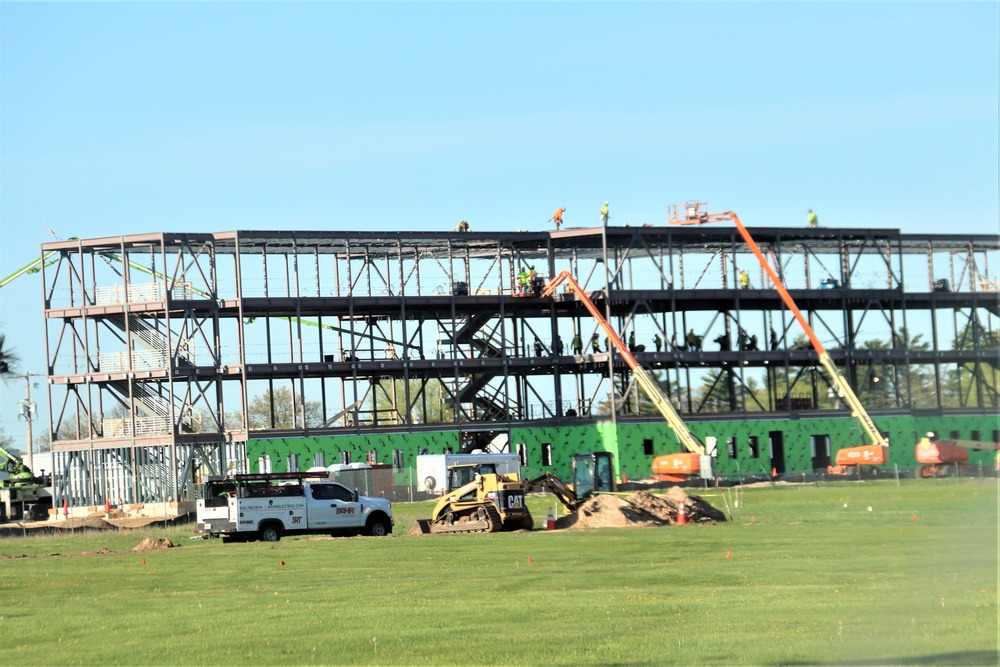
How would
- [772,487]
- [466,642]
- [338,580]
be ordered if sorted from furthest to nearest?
[772,487] < [338,580] < [466,642]

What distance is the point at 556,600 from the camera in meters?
20.5

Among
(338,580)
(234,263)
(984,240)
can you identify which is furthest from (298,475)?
(984,240)

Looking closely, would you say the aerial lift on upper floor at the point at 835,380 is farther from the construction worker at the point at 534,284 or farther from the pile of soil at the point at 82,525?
the pile of soil at the point at 82,525

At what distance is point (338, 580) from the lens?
2594cm

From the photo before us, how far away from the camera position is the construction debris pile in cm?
4322

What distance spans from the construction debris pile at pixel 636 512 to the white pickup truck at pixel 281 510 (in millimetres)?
6904

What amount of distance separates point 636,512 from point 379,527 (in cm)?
901

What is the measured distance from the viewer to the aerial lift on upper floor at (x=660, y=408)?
73812mm

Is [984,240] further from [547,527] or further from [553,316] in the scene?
[553,316]

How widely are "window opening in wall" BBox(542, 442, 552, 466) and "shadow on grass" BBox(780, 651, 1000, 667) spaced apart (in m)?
70.8

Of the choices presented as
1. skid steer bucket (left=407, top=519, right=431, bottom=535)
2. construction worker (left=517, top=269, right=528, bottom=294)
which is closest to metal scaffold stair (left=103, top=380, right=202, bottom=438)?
construction worker (left=517, top=269, right=528, bottom=294)

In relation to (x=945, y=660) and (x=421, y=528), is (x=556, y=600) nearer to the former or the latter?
(x=945, y=660)

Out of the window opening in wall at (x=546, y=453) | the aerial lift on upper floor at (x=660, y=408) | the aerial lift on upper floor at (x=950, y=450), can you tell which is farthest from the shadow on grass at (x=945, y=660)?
the window opening in wall at (x=546, y=453)

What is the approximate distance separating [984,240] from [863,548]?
2217 centimetres
